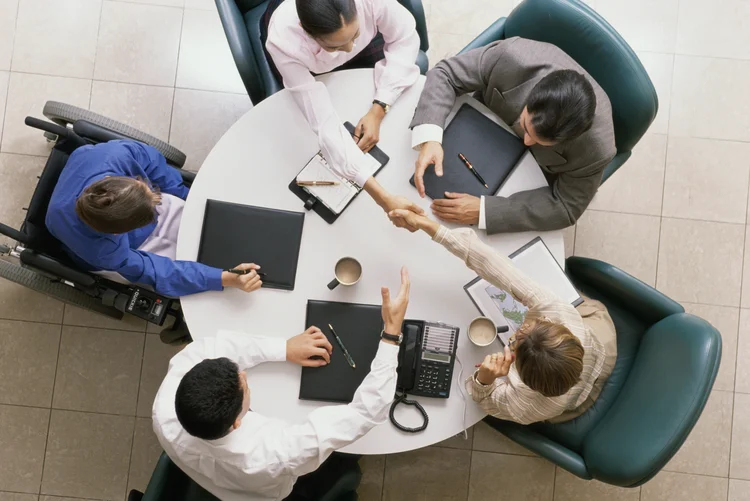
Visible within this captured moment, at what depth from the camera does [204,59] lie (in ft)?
9.82

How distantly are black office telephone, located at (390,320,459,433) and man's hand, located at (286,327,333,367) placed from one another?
256 mm

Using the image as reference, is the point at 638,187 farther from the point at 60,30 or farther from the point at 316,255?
the point at 60,30

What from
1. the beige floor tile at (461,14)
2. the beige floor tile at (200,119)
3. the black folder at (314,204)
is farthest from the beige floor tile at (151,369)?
the beige floor tile at (461,14)

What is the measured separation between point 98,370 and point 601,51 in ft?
8.48

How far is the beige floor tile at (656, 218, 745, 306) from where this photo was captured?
9.52ft

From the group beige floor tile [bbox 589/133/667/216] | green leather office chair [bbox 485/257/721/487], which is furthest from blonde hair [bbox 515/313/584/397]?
beige floor tile [bbox 589/133/667/216]

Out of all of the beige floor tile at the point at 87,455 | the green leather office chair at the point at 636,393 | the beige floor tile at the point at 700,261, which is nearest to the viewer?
the green leather office chair at the point at 636,393

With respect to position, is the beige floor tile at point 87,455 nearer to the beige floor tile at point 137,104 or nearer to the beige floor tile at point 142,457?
the beige floor tile at point 142,457

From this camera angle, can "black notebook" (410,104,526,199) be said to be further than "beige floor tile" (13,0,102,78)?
A: No

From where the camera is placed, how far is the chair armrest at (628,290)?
7.02 ft

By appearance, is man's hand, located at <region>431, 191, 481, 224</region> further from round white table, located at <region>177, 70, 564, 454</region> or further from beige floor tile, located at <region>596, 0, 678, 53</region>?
beige floor tile, located at <region>596, 0, 678, 53</region>

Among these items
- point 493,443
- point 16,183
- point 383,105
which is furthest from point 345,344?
point 16,183

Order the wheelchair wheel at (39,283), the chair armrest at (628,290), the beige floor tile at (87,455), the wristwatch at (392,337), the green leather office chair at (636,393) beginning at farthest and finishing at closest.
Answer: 1. the beige floor tile at (87,455)
2. the wheelchair wheel at (39,283)
3. the chair armrest at (628,290)
4. the wristwatch at (392,337)
5. the green leather office chair at (636,393)

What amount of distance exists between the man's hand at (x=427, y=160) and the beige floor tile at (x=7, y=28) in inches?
91.3
